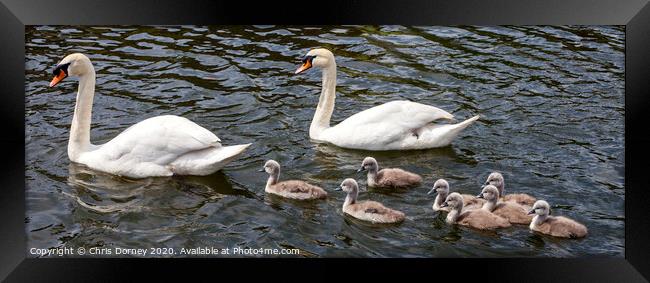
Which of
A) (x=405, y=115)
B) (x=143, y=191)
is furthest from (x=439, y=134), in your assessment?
(x=143, y=191)

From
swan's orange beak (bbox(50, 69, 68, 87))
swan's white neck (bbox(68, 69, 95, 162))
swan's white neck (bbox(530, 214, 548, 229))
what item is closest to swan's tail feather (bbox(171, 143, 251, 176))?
swan's white neck (bbox(68, 69, 95, 162))

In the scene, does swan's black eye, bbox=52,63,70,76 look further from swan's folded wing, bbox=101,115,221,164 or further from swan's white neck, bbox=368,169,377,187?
swan's white neck, bbox=368,169,377,187

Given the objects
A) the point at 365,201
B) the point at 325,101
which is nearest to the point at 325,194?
the point at 365,201

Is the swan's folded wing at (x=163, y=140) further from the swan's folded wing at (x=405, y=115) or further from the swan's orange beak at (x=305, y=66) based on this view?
the swan's folded wing at (x=405, y=115)

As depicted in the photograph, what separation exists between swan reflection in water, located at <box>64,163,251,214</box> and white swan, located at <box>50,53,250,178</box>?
5 cm

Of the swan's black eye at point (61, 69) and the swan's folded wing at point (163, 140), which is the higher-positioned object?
the swan's black eye at point (61, 69)

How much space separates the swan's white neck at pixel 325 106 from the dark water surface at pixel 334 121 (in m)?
0.10

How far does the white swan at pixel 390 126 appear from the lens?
903cm

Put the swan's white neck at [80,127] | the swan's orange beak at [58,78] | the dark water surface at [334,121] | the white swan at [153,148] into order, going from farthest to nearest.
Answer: the swan's white neck at [80,127] < the white swan at [153,148] < the swan's orange beak at [58,78] < the dark water surface at [334,121]

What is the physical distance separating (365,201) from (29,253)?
224 cm

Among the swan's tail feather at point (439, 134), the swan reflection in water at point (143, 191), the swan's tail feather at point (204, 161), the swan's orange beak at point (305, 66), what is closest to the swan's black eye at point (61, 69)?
the swan reflection in water at point (143, 191)

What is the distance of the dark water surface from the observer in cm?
785

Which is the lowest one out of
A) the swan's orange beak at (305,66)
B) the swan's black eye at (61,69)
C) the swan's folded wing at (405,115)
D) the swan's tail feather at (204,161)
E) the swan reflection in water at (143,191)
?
the swan reflection in water at (143,191)

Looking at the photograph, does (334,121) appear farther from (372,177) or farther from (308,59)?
(372,177)
